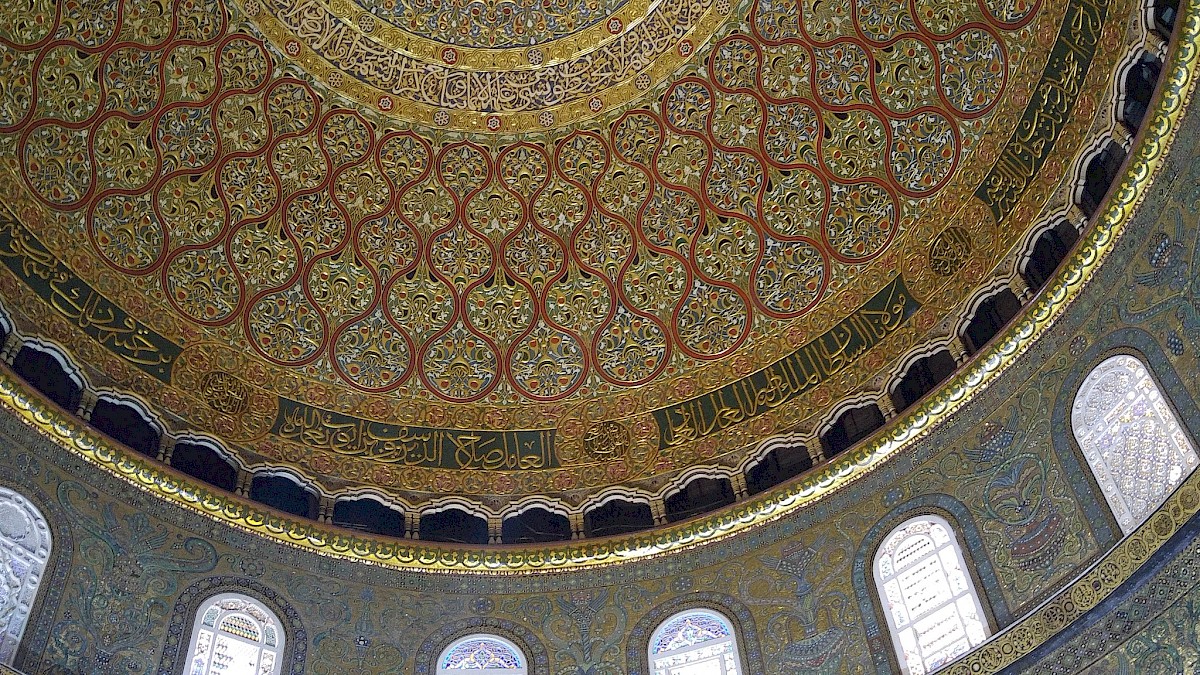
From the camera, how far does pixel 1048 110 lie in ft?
41.2

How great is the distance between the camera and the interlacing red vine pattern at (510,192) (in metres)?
13.6

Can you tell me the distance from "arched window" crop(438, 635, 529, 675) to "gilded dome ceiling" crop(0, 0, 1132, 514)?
1.97 meters

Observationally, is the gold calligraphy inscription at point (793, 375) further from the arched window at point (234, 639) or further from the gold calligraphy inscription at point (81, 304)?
the gold calligraphy inscription at point (81, 304)

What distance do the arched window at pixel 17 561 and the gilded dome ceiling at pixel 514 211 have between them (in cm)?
208

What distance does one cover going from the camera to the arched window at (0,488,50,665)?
394 inches

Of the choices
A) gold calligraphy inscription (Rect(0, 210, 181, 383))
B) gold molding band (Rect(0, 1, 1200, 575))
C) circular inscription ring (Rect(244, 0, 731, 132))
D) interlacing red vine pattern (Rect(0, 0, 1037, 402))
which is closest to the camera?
gold molding band (Rect(0, 1, 1200, 575))

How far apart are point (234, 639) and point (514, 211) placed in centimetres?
598

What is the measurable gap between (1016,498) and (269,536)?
6.74 m

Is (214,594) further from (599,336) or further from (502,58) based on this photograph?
(502,58)

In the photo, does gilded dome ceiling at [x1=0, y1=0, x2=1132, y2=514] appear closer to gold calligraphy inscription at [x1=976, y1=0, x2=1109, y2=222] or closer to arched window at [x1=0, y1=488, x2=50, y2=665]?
gold calligraphy inscription at [x1=976, y1=0, x2=1109, y2=222]

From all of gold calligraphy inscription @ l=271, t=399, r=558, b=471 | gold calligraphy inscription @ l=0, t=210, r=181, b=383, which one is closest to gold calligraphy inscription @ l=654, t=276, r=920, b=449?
gold calligraphy inscription @ l=271, t=399, r=558, b=471

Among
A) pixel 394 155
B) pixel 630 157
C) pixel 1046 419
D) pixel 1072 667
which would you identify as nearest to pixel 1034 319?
pixel 1046 419

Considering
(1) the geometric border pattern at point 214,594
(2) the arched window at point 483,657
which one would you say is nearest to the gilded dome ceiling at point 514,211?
(1) the geometric border pattern at point 214,594

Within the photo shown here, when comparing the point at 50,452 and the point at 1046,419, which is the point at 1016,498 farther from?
the point at 50,452
